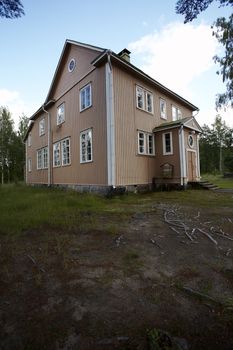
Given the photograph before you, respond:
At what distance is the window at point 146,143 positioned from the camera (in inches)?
504

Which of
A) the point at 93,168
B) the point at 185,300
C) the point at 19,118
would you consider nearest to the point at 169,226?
the point at 185,300

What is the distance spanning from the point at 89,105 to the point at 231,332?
11974 millimetres

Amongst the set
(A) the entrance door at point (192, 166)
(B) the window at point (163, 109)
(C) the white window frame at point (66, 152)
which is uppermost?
(B) the window at point (163, 109)

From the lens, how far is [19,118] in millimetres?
36250

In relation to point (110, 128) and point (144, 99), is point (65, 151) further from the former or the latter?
point (144, 99)

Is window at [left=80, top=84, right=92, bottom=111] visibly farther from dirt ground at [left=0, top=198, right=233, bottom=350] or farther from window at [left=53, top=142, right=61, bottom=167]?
dirt ground at [left=0, top=198, right=233, bottom=350]

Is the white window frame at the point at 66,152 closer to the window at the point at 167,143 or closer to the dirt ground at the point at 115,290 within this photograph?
the window at the point at 167,143

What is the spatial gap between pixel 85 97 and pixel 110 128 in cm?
353

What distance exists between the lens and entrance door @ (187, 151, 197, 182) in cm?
1380

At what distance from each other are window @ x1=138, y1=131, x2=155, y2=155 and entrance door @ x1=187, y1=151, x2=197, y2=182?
2.38m

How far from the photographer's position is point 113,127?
35.1ft

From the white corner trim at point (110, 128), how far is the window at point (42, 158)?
957cm

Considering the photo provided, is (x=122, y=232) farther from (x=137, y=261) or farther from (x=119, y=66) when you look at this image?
(x=119, y=66)

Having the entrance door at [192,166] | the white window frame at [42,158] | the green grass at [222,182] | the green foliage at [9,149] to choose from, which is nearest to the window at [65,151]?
the white window frame at [42,158]
